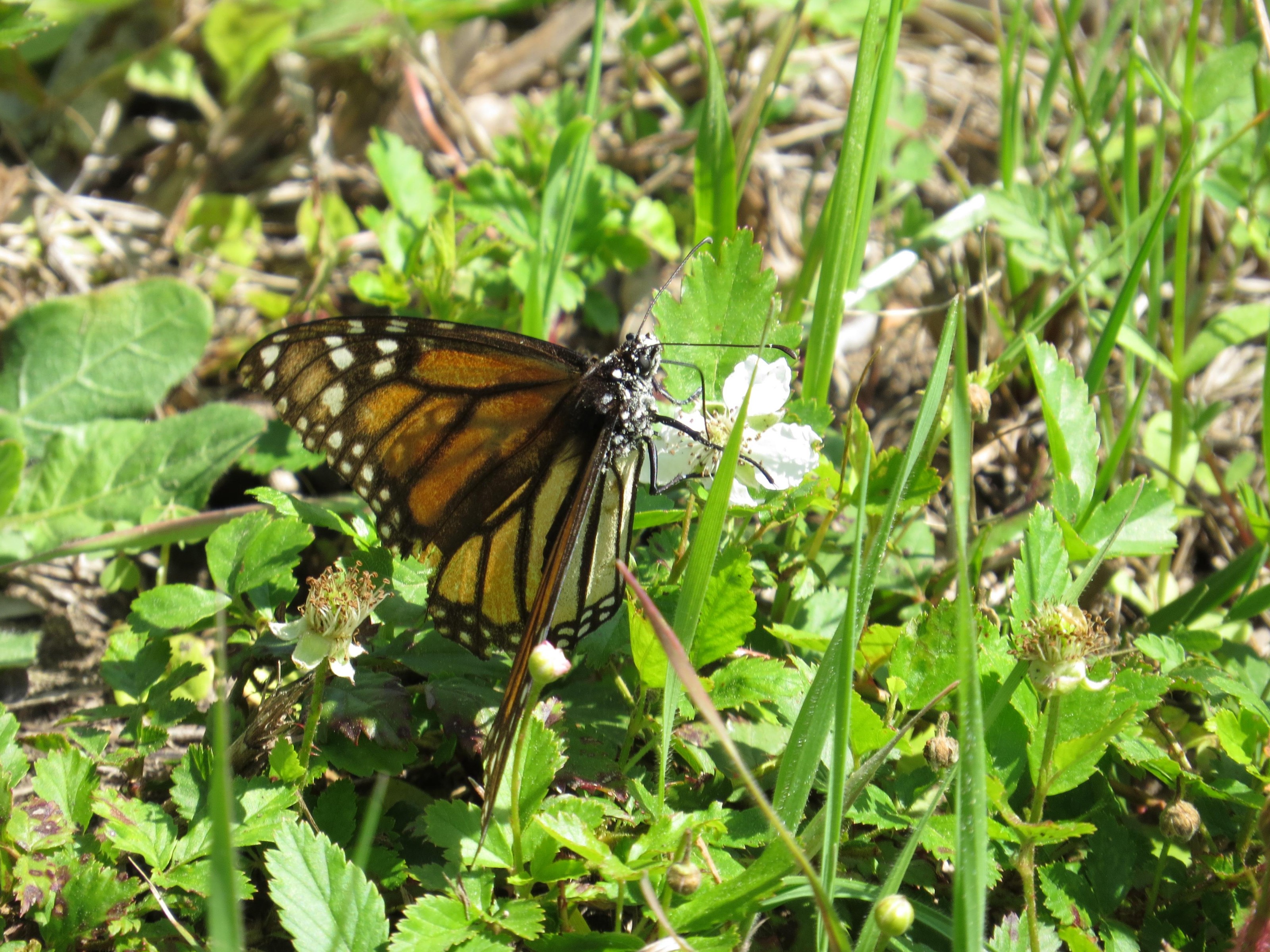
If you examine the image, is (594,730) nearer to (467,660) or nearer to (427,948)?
(467,660)

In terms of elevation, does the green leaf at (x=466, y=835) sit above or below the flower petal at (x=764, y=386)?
below

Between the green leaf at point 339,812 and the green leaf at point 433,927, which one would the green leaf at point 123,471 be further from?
the green leaf at point 433,927

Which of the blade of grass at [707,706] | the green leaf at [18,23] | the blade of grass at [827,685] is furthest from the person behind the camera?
the green leaf at [18,23]

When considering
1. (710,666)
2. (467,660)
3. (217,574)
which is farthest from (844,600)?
(217,574)

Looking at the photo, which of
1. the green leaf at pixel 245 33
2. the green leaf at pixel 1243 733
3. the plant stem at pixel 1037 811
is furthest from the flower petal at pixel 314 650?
the green leaf at pixel 245 33

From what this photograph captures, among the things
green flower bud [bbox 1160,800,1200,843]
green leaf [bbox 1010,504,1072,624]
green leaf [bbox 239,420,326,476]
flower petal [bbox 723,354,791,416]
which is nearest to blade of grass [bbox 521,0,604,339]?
green leaf [bbox 239,420,326,476]

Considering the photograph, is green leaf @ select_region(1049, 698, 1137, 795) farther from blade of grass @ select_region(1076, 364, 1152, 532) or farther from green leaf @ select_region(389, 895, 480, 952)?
green leaf @ select_region(389, 895, 480, 952)

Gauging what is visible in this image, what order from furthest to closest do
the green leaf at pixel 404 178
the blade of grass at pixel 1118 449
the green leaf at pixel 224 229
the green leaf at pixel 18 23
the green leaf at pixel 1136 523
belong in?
the green leaf at pixel 224 229 < the green leaf at pixel 404 178 < the green leaf at pixel 18 23 < the blade of grass at pixel 1118 449 < the green leaf at pixel 1136 523
